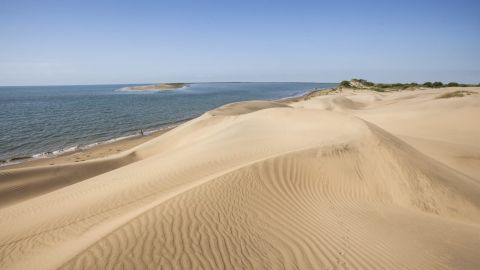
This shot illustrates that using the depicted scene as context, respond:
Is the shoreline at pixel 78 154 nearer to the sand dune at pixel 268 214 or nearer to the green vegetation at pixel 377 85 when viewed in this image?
the sand dune at pixel 268 214

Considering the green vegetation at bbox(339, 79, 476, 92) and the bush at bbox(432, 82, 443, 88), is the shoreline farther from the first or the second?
the bush at bbox(432, 82, 443, 88)

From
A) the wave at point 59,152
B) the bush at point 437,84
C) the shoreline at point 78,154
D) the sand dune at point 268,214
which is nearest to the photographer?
the sand dune at point 268,214

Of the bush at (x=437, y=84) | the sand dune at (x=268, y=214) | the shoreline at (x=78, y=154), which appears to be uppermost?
the bush at (x=437, y=84)

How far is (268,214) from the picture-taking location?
523 centimetres

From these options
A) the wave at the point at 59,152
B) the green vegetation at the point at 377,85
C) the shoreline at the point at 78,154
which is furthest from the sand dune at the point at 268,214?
the green vegetation at the point at 377,85

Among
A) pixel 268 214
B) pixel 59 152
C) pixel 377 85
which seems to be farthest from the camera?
pixel 377 85

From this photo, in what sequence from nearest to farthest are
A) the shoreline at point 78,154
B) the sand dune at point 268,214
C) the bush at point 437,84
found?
the sand dune at point 268,214 < the shoreline at point 78,154 < the bush at point 437,84

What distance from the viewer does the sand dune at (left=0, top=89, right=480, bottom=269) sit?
3943mm

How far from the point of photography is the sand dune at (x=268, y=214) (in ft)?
12.9

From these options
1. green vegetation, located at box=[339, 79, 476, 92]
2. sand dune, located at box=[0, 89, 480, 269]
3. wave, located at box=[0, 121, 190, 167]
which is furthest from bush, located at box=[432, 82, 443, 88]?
wave, located at box=[0, 121, 190, 167]

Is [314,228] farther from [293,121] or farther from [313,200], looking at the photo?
[293,121]

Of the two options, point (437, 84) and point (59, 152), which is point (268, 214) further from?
point (437, 84)

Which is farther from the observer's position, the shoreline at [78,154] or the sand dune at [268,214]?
the shoreline at [78,154]

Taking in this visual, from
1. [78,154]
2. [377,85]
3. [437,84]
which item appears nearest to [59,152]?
[78,154]
